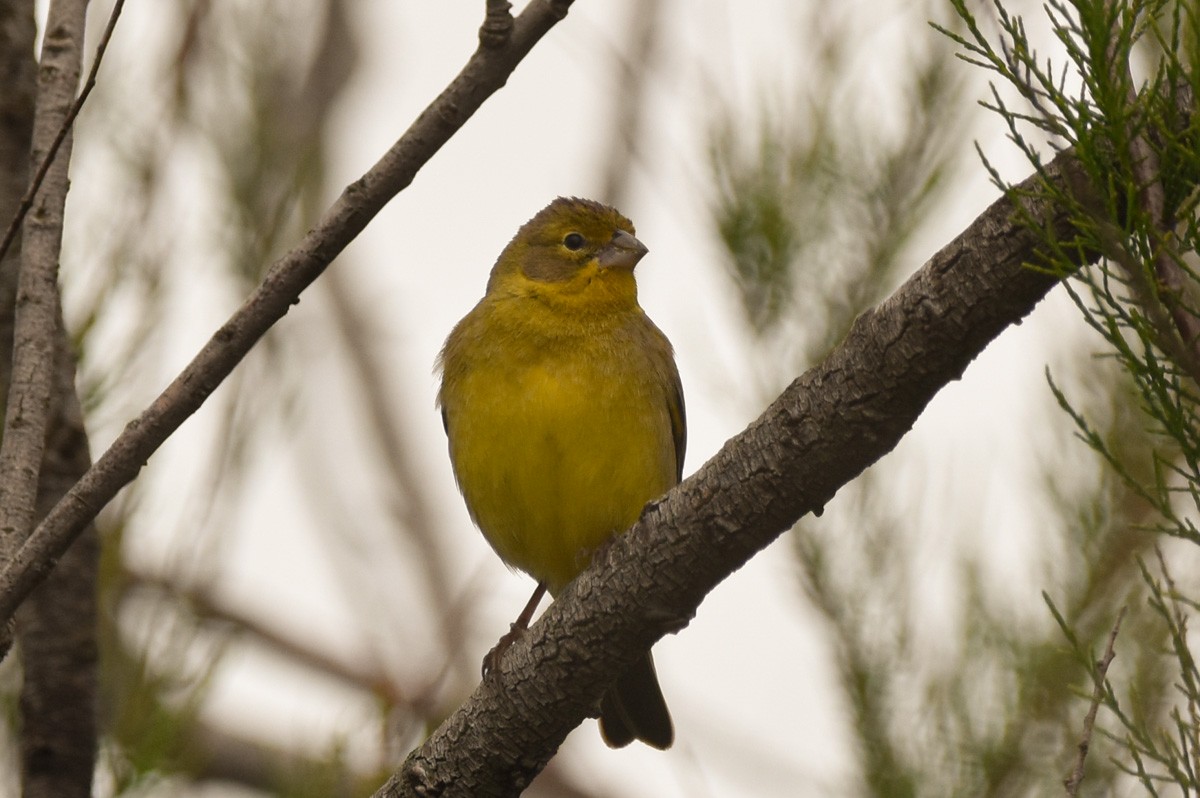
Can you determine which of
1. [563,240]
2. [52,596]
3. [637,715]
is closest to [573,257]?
[563,240]

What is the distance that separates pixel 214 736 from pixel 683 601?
160 inches

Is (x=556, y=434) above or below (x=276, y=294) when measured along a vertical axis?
above

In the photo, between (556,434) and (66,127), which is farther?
(556,434)

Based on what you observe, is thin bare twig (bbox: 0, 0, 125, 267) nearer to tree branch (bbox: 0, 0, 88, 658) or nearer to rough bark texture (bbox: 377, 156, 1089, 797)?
tree branch (bbox: 0, 0, 88, 658)

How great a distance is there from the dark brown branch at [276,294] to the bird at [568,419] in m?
2.02

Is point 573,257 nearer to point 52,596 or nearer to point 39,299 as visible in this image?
point 52,596

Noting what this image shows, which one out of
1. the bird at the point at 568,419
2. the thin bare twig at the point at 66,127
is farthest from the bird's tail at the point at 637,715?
the thin bare twig at the point at 66,127

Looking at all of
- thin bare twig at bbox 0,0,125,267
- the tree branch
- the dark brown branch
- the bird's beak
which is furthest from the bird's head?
thin bare twig at bbox 0,0,125,267

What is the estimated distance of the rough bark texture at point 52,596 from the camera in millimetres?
Result: 4168

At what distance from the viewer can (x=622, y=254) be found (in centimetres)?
597

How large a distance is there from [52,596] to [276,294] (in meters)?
1.55

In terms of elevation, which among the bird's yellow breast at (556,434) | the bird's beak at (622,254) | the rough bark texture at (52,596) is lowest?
the rough bark texture at (52,596)

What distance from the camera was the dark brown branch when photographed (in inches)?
121

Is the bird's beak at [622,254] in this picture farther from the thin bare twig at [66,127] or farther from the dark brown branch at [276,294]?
the thin bare twig at [66,127]
